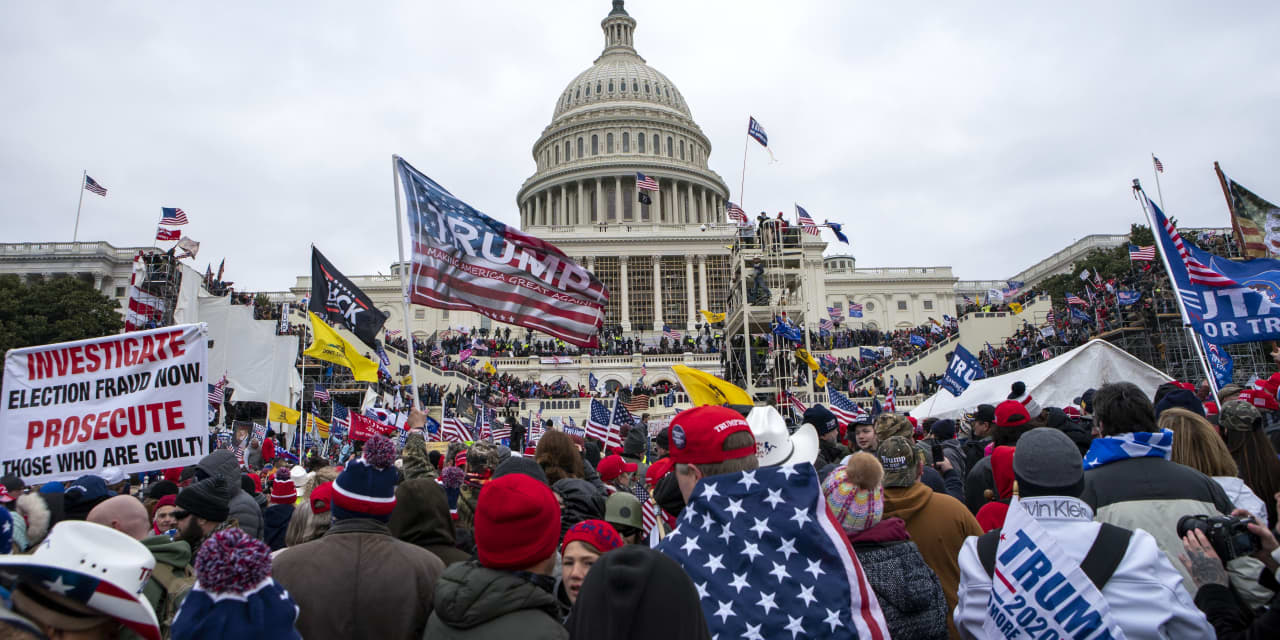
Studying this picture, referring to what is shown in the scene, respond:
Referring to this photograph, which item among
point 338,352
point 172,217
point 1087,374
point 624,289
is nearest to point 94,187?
point 172,217

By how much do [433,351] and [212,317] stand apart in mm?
19964

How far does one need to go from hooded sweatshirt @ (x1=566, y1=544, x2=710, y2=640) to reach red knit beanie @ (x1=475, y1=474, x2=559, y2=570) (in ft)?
2.26

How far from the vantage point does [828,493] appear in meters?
3.62

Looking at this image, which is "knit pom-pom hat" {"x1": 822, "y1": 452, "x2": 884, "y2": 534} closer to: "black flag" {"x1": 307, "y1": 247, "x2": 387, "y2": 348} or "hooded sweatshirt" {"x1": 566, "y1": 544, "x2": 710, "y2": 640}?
"hooded sweatshirt" {"x1": 566, "y1": 544, "x2": 710, "y2": 640}

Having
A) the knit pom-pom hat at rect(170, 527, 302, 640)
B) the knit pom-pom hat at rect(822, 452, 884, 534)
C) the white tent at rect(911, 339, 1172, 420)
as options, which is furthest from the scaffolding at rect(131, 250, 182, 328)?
the knit pom-pom hat at rect(822, 452, 884, 534)

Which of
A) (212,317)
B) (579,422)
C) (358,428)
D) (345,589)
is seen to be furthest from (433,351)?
(345,589)

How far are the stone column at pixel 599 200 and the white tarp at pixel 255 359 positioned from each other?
5332cm

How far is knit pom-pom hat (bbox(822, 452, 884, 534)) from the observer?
341 cm

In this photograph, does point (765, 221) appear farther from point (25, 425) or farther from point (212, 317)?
point (25, 425)

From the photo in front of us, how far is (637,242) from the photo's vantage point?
Answer: 68250 millimetres

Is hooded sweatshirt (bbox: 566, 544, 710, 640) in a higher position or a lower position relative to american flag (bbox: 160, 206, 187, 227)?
lower

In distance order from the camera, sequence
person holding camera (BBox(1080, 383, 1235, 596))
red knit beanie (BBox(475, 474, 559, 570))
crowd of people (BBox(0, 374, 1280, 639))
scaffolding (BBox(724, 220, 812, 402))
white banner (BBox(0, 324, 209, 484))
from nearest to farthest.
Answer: crowd of people (BBox(0, 374, 1280, 639)) → red knit beanie (BBox(475, 474, 559, 570)) → person holding camera (BBox(1080, 383, 1235, 596)) → white banner (BBox(0, 324, 209, 484)) → scaffolding (BBox(724, 220, 812, 402))

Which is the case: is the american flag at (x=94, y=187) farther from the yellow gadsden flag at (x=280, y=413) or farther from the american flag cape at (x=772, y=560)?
the american flag cape at (x=772, y=560)

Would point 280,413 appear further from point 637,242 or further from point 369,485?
point 637,242
